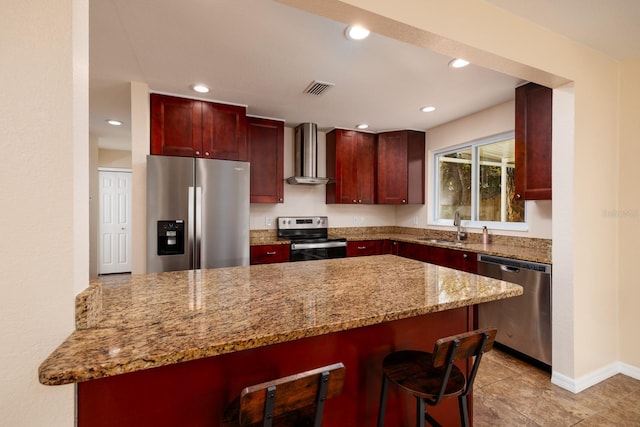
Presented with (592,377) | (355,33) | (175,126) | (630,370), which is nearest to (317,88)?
(355,33)

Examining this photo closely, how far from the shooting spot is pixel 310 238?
3.98 meters

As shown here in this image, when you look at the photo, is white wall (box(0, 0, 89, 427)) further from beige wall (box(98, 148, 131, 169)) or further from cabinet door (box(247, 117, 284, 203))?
beige wall (box(98, 148, 131, 169))

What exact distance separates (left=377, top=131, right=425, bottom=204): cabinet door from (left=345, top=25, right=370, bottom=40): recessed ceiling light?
7.87 feet

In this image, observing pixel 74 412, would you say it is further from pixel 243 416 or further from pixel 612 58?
pixel 612 58

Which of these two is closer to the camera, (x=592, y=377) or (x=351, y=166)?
(x=592, y=377)

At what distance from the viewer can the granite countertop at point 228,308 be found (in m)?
0.73

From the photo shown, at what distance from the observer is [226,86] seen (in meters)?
2.71

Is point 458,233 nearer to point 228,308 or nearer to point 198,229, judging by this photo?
point 198,229

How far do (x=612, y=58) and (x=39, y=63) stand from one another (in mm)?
3463

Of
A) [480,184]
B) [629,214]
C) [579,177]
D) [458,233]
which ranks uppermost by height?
[480,184]

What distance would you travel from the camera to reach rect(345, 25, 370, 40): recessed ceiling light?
71.0 inches

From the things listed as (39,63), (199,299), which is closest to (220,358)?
(199,299)

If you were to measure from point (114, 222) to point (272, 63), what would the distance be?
17.1 feet

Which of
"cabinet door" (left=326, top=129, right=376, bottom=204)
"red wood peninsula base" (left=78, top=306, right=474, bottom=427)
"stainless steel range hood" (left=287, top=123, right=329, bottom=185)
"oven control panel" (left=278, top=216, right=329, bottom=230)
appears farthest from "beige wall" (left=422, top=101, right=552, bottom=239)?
"red wood peninsula base" (left=78, top=306, right=474, bottom=427)
